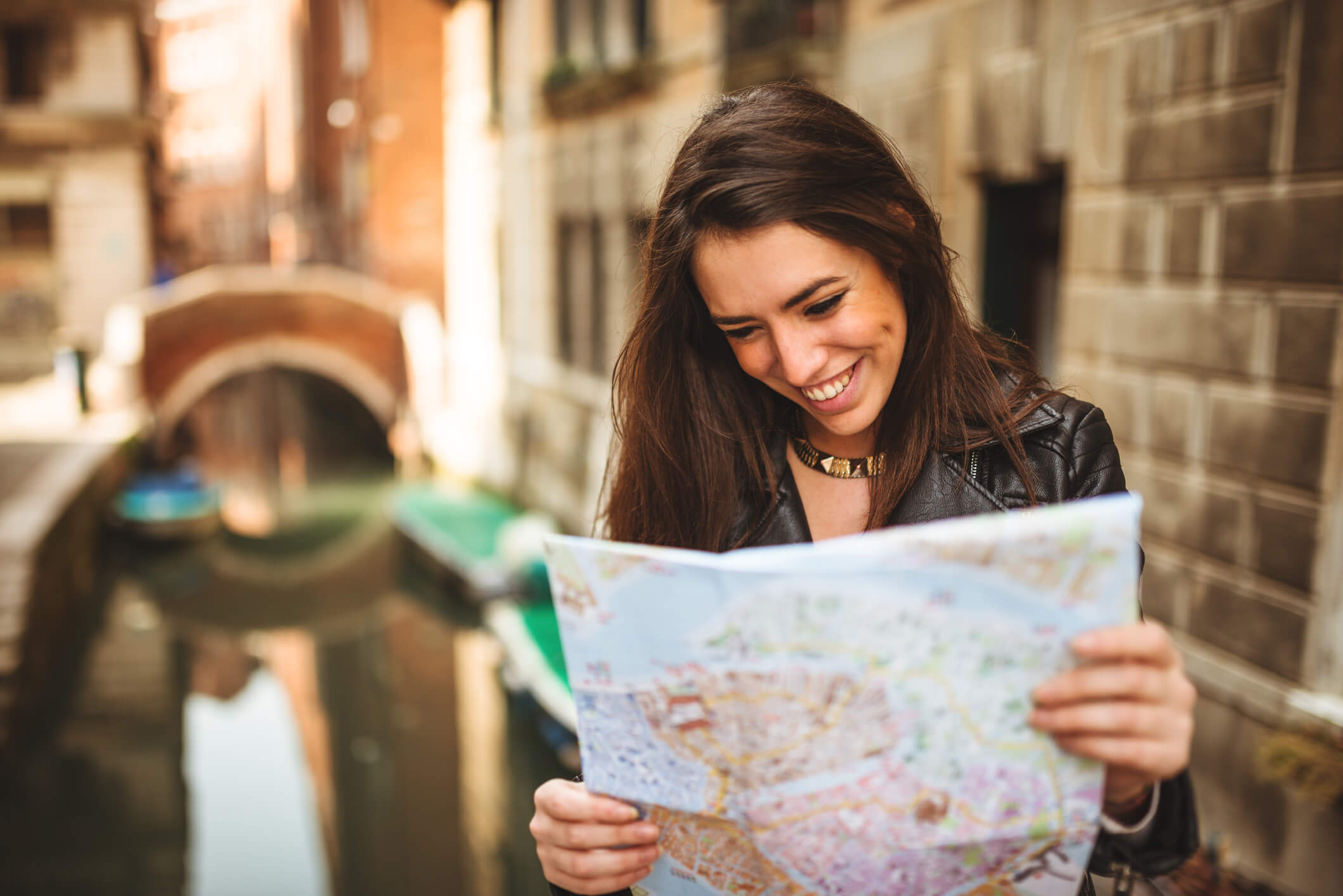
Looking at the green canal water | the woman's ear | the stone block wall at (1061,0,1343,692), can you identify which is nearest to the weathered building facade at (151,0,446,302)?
the green canal water

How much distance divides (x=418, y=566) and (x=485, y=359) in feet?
10.4

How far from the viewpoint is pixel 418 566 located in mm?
12141

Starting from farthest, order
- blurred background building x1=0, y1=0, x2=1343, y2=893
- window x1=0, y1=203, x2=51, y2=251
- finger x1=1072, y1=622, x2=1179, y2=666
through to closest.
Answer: window x1=0, y1=203, x2=51, y2=251
blurred background building x1=0, y1=0, x2=1343, y2=893
finger x1=1072, y1=622, x2=1179, y2=666

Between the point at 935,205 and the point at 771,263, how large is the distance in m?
1.91

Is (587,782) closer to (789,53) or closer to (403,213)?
(789,53)

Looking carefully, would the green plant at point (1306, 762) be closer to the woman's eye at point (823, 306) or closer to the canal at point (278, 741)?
the woman's eye at point (823, 306)

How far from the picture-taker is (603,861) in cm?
106

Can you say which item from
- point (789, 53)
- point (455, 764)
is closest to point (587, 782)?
point (789, 53)

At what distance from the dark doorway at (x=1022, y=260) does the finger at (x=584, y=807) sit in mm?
4000

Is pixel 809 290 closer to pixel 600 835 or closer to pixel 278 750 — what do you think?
pixel 600 835

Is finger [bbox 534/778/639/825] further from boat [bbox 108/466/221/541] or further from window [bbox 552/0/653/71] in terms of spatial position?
boat [bbox 108/466/221/541]

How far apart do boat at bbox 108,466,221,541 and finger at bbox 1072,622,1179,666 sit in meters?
13.2

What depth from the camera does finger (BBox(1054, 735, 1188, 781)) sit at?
859 mm

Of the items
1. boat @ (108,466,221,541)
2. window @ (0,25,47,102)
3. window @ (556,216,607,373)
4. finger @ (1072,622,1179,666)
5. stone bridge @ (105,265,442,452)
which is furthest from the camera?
window @ (0,25,47,102)
